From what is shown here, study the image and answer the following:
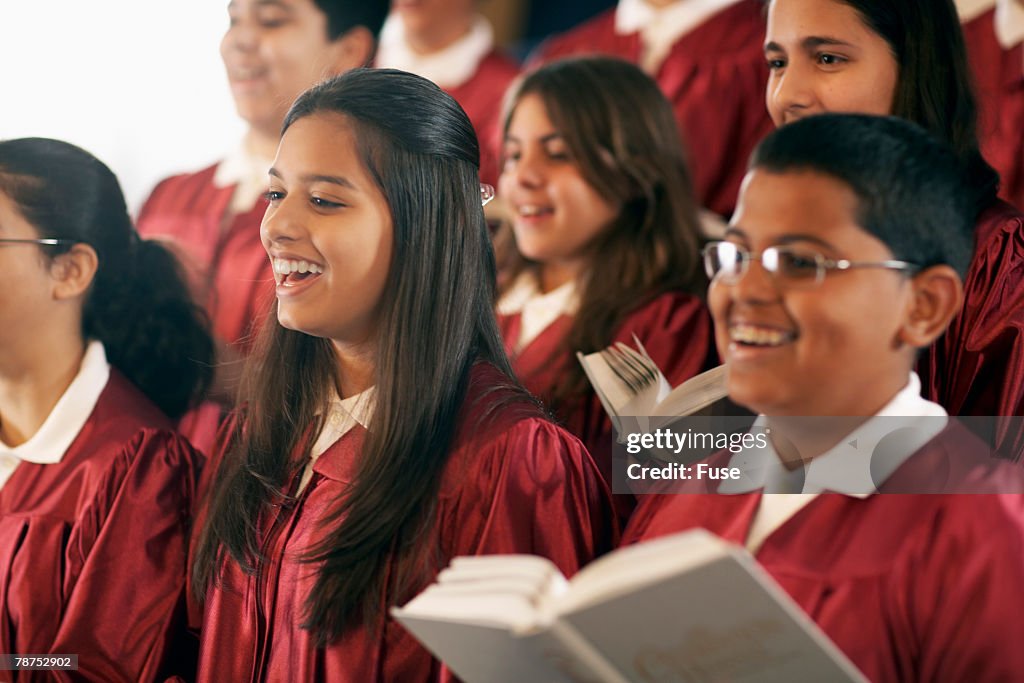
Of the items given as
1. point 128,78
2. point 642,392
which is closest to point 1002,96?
point 642,392

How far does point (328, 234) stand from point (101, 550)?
0.60 m

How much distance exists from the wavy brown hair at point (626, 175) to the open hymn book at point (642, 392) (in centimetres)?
57

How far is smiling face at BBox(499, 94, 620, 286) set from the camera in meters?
2.31

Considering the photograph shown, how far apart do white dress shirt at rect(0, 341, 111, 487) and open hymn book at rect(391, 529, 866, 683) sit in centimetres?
88

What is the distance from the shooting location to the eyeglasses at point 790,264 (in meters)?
1.22

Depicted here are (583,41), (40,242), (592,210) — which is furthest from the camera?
(583,41)

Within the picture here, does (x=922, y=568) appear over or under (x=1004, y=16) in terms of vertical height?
under

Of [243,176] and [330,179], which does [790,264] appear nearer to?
[330,179]

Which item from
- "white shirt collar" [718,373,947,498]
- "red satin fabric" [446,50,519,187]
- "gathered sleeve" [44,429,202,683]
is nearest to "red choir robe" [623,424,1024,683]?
"white shirt collar" [718,373,947,498]

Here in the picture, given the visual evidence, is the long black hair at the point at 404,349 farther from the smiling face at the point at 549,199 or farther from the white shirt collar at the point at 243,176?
the white shirt collar at the point at 243,176

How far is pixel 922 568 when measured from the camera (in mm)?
1183

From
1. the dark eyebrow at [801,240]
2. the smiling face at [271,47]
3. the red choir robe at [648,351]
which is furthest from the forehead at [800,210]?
the smiling face at [271,47]

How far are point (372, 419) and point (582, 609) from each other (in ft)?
1.83

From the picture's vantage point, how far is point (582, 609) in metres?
1.05
